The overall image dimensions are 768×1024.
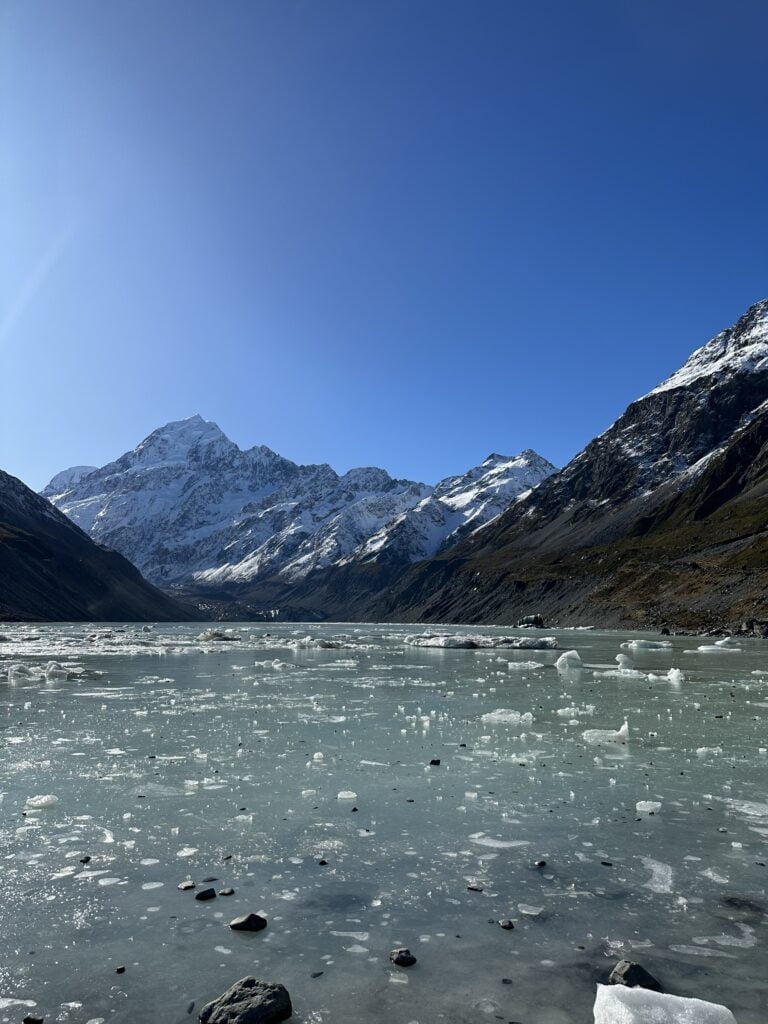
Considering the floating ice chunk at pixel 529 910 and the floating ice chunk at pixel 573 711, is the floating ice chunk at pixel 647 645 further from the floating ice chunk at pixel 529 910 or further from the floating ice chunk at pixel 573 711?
the floating ice chunk at pixel 529 910

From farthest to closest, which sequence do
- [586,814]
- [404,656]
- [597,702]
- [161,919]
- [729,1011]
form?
[404,656] → [597,702] → [586,814] → [161,919] → [729,1011]

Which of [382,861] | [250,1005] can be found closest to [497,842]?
[382,861]

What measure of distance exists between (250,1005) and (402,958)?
1.78 meters

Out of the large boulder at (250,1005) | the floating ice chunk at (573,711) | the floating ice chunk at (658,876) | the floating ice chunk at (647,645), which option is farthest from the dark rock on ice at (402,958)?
the floating ice chunk at (647,645)

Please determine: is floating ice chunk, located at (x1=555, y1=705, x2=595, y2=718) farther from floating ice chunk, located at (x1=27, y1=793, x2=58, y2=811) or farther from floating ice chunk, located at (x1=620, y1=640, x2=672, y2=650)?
floating ice chunk, located at (x1=620, y1=640, x2=672, y2=650)

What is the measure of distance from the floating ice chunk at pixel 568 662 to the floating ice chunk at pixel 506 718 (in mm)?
21693

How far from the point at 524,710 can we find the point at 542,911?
17.5 metres

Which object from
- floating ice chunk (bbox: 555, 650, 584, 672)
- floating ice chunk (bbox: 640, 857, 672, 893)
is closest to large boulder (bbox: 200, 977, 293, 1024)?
floating ice chunk (bbox: 640, 857, 672, 893)

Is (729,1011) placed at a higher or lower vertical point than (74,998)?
higher

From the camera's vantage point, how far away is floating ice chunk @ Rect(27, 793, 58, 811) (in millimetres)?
12852

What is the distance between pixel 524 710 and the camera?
83.8 feet

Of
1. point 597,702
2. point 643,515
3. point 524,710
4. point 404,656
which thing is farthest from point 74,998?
point 643,515

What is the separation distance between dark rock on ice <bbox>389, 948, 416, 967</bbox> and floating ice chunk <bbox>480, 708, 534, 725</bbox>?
15557mm

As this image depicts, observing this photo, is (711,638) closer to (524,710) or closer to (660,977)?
(524,710)
